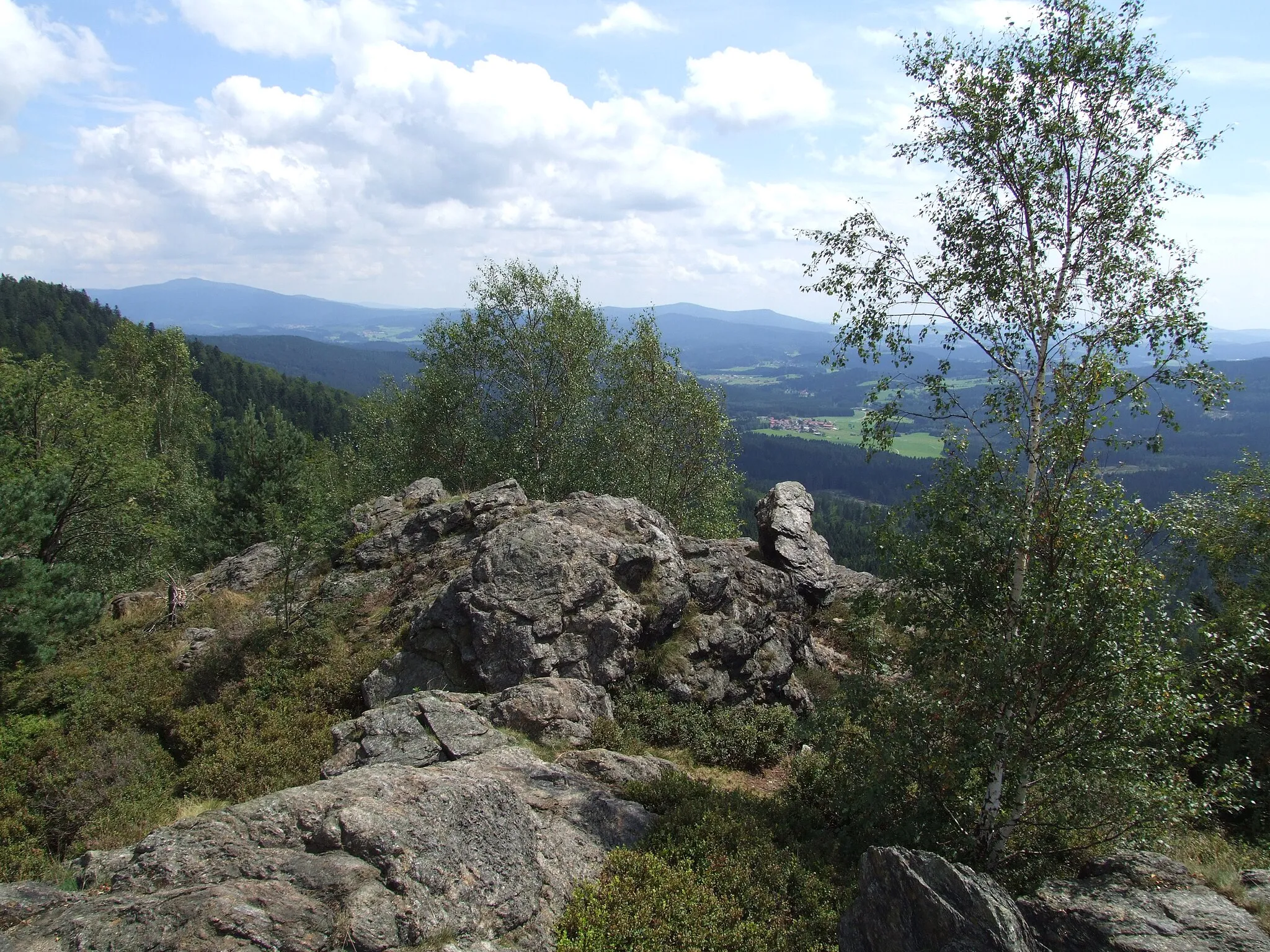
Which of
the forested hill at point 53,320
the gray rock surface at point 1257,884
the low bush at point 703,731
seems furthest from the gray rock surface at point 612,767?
the forested hill at point 53,320

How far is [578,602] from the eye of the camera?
18.8 meters

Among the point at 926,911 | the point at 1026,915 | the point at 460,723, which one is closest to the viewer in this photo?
the point at 926,911

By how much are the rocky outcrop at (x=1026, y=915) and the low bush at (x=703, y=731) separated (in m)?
8.10

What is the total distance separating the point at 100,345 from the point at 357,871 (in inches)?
7549

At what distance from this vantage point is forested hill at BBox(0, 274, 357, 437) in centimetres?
15438

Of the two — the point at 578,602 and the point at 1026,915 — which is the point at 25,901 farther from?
the point at 1026,915

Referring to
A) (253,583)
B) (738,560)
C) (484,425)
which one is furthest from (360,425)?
(738,560)

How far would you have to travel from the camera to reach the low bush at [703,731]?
17.4m

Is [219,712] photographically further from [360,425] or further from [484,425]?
[360,425]

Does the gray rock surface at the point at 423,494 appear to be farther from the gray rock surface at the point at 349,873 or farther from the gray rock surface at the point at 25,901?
the gray rock surface at the point at 25,901

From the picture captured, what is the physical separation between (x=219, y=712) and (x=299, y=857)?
393 inches

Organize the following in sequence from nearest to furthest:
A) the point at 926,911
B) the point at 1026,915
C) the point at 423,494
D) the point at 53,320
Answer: the point at 926,911 → the point at 1026,915 → the point at 423,494 → the point at 53,320

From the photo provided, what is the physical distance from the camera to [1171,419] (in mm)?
12062

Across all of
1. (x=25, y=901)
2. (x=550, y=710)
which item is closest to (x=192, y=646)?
(x=550, y=710)
